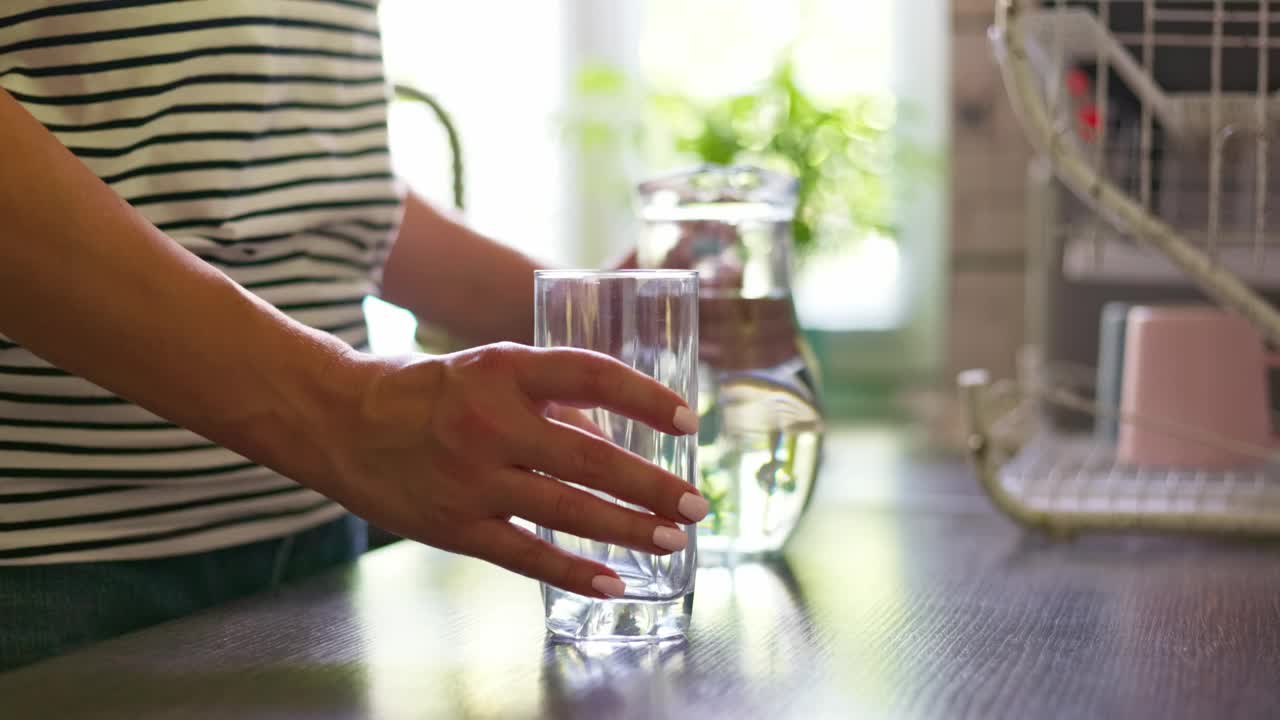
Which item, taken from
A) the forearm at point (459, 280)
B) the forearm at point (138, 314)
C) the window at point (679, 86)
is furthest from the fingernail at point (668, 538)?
the window at point (679, 86)

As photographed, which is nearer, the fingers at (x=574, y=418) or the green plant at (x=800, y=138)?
the fingers at (x=574, y=418)

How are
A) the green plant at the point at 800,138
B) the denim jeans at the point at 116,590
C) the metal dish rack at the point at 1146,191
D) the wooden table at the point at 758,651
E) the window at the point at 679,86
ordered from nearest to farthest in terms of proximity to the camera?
the wooden table at the point at 758,651, the denim jeans at the point at 116,590, the metal dish rack at the point at 1146,191, the green plant at the point at 800,138, the window at the point at 679,86

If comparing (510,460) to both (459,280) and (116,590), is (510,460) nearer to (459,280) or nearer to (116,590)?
(116,590)

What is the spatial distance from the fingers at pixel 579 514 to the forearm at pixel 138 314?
0.08 m

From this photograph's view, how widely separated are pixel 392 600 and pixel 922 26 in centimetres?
208

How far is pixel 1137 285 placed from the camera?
1.57m

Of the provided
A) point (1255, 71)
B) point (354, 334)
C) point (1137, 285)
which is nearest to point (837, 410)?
point (1137, 285)

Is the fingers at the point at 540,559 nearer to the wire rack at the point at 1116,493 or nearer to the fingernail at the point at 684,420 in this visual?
the fingernail at the point at 684,420

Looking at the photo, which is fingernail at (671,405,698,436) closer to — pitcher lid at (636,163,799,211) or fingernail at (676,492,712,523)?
fingernail at (676,492,712,523)

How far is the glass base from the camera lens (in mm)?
506

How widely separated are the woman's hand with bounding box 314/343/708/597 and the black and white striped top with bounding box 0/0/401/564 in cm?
25

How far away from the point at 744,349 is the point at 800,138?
5.22 feet

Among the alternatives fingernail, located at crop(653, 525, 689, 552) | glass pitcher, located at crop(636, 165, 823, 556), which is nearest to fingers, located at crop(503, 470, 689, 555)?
fingernail, located at crop(653, 525, 689, 552)

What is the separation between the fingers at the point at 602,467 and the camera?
1.48 feet
